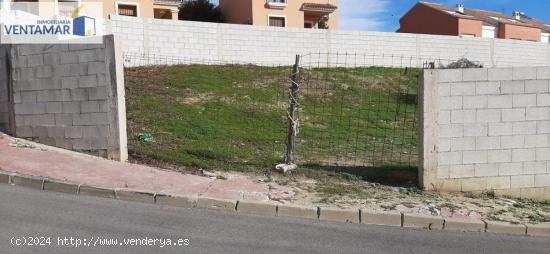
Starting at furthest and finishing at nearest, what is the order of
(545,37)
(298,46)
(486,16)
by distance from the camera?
(545,37) < (486,16) < (298,46)

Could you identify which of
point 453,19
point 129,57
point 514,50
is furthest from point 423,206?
point 453,19

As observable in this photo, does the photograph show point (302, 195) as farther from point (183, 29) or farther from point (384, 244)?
point (183, 29)

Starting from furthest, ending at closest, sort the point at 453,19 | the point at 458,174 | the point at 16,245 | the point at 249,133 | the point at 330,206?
1. the point at 453,19
2. the point at 249,133
3. the point at 458,174
4. the point at 330,206
5. the point at 16,245

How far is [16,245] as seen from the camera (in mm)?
4773

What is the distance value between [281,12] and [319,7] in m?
3.02

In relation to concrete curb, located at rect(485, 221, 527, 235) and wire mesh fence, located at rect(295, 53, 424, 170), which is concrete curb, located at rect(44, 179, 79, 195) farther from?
concrete curb, located at rect(485, 221, 527, 235)

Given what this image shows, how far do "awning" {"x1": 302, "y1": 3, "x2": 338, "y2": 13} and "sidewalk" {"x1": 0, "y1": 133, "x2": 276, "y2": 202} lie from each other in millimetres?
29028

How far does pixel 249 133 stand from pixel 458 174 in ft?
15.5

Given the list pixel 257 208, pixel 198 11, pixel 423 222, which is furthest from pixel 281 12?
pixel 423 222

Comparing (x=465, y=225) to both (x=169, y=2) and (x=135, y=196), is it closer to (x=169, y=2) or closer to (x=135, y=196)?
(x=135, y=196)

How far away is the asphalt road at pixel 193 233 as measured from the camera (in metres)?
5.00

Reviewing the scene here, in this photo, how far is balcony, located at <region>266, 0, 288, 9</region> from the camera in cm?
3494

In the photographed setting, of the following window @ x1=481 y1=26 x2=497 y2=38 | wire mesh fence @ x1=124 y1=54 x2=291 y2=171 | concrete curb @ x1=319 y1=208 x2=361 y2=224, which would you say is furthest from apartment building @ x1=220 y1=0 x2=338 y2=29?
concrete curb @ x1=319 y1=208 x2=361 y2=224

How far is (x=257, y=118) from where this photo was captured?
40.9 feet
